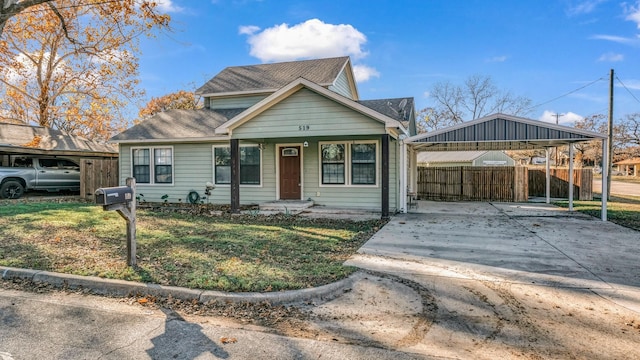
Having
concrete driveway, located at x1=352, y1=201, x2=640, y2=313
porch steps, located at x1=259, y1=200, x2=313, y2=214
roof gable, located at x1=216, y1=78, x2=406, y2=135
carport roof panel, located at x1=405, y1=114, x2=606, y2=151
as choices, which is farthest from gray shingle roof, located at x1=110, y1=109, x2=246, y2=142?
concrete driveway, located at x1=352, y1=201, x2=640, y2=313

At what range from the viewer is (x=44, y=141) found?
59.8 ft

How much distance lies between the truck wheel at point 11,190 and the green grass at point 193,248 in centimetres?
600

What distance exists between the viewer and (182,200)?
13711mm

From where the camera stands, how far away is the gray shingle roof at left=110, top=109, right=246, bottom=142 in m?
13.3

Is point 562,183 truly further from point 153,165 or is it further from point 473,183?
point 153,165

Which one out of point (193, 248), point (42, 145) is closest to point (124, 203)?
point (193, 248)

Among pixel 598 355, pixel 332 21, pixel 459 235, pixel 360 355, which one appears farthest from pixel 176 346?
pixel 332 21

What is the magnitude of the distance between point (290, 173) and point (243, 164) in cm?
186

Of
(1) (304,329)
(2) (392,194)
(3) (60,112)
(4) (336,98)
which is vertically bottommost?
(1) (304,329)

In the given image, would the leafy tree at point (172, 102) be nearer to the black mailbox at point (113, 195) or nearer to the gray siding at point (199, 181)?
the gray siding at point (199, 181)

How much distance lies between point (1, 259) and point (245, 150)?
26.8 ft

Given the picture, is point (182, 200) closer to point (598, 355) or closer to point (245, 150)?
point (245, 150)

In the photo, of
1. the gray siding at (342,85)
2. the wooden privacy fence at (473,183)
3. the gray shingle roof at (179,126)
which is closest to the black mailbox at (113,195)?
the gray shingle roof at (179,126)

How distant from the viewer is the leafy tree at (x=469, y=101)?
40.1m
